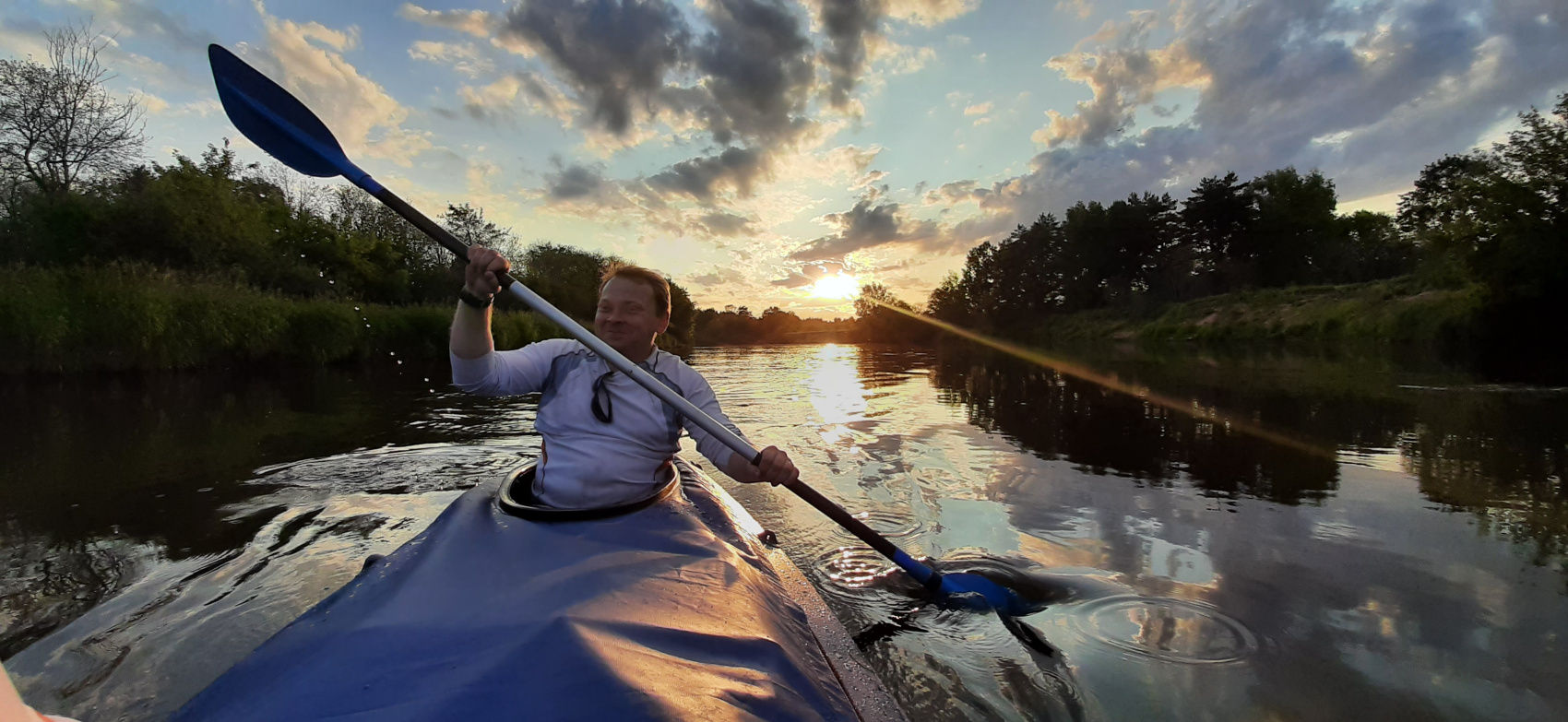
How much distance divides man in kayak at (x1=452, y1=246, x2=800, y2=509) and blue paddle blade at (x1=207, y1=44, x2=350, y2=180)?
4.18 feet

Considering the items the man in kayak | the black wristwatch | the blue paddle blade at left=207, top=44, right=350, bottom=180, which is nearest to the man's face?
the man in kayak

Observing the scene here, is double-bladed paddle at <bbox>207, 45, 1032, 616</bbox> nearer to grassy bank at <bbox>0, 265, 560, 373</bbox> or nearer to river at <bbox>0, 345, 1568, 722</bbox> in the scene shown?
river at <bbox>0, 345, 1568, 722</bbox>

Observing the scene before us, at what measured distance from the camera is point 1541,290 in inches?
646

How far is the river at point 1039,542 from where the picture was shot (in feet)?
7.43

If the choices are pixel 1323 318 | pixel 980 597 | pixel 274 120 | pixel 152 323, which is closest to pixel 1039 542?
pixel 980 597

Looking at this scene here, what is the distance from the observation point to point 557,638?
126 centimetres

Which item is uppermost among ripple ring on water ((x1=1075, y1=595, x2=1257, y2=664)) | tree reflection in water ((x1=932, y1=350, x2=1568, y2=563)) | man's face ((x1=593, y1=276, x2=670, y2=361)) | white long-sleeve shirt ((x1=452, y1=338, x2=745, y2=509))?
man's face ((x1=593, y1=276, x2=670, y2=361))

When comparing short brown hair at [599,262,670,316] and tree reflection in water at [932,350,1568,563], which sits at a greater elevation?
short brown hair at [599,262,670,316]

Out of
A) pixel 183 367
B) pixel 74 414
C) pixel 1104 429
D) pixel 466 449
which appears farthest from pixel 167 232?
pixel 1104 429

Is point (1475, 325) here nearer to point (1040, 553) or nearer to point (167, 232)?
point (1040, 553)

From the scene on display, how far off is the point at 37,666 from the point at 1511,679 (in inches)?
206

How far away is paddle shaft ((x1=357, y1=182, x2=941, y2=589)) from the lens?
2557 millimetres

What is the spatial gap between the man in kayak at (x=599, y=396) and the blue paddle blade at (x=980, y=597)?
1001 millimetres

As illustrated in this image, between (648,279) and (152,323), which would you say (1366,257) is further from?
(152,323)
